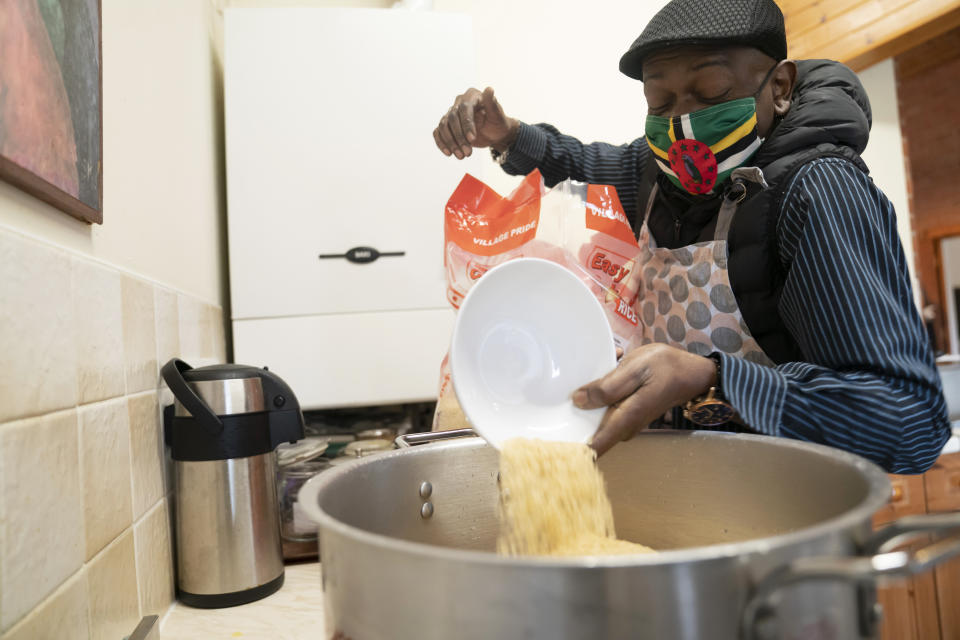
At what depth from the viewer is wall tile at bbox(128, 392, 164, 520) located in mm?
729

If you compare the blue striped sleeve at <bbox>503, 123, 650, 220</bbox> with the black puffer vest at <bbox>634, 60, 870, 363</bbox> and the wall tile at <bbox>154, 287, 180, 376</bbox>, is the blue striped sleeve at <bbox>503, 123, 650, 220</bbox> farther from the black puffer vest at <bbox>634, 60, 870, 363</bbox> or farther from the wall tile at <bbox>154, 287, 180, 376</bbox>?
the wall tile at <bbox>154, 287, 180, 376</bbox>

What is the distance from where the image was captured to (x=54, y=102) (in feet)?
1.88

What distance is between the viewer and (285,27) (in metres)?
1.44

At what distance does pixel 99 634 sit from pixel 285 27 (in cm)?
129

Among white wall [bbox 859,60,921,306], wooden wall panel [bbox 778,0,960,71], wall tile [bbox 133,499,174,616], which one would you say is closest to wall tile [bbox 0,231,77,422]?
wall tile [bbox 133,499,174,616]

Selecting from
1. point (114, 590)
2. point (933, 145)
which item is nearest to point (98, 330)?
point (114, 590)

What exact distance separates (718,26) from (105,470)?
90cm

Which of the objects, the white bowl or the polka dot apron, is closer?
the white bowl

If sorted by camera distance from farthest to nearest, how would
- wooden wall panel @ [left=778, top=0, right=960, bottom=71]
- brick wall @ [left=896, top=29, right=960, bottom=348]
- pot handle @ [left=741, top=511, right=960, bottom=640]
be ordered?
brick wall @ [left=896, top=29, right=960, bottom=348] < wooden wall panel @ [left=778, top=0, right=960, bottom=71] < pot handle @ [left=741, top=511, right=960, bottom=640]

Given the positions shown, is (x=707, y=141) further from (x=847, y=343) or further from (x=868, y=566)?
(x=868, y=566)

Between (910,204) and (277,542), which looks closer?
(277,542)

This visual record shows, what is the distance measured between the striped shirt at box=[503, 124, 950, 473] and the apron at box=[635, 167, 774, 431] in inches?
3.6

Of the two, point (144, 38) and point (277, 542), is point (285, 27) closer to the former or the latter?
point (144, 38)

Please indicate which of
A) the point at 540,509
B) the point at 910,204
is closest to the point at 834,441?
the point at 540,509
